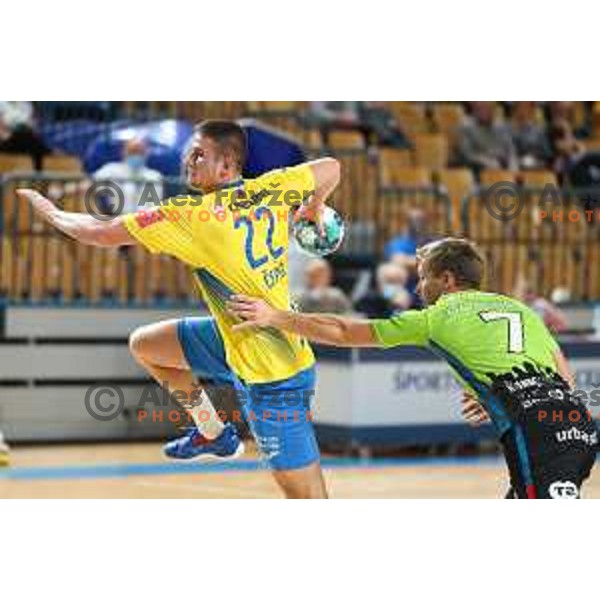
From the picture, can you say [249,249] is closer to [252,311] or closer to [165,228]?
[165,228]

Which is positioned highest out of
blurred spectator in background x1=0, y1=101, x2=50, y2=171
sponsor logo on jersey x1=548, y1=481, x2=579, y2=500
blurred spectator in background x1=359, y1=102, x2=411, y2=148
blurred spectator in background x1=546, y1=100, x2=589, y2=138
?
blurred spectator in background x1=546, y1=100, x2=589, y2=138

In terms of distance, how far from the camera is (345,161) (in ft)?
52.9

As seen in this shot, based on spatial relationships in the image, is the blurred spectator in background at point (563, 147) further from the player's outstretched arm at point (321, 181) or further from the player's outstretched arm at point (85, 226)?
the player's outstretched arm at point (85, 226)

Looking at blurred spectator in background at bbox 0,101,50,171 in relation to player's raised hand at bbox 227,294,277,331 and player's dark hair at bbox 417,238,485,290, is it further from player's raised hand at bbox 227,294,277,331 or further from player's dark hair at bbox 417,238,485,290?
player's dark hair at bbox 417,238,485,290

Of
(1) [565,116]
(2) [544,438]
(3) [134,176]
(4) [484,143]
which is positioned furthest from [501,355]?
(1) [565,116]

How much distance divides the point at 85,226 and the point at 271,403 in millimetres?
1095

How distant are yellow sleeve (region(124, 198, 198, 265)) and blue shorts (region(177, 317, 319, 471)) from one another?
392 millimetres

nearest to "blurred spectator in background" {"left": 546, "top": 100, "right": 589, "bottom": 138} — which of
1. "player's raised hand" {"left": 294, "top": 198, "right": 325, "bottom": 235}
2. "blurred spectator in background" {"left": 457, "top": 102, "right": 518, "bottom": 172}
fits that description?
"blurred spectator in background" {"left": 457, "top": 102, "right": 518, "bottom": 172}

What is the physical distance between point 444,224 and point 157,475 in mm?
4476

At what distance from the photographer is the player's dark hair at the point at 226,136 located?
24.7 ft

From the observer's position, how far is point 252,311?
703 cm

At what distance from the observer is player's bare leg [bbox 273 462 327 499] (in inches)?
291

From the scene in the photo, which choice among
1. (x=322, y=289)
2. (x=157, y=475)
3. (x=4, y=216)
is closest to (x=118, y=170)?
(x=4, y=216)

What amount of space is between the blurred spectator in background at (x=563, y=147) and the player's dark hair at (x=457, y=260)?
11.5 m
